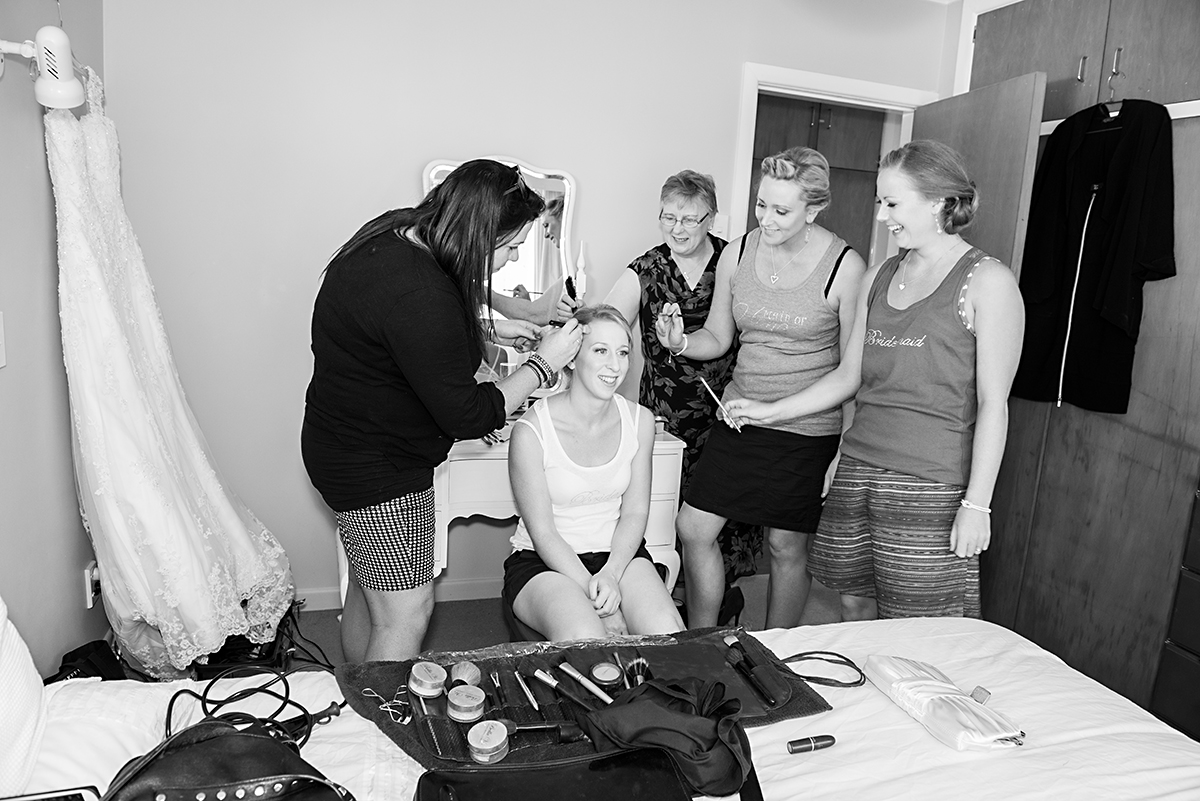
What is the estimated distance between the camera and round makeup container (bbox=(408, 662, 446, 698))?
122cm

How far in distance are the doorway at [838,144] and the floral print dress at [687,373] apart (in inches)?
69.4

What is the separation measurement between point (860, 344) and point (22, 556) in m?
1.81

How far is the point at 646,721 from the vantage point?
1110mm

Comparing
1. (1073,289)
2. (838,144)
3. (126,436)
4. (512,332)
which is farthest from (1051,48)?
(126,436)

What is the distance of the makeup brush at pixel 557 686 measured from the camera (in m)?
1.21

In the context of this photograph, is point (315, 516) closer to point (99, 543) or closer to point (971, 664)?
point (99, 543)

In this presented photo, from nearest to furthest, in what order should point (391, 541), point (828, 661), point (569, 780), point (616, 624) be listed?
point (569, 780) < point (828, 661) < point (391, 541) < point (616, 624)

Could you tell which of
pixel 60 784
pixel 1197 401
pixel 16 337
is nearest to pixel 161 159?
pixel 16 337

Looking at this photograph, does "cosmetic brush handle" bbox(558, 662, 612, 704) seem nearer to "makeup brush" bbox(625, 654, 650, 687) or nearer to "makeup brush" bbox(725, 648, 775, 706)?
"makeup brush" bbox(625, 654, 650, 687)

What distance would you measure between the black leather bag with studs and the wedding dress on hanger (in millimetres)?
1089

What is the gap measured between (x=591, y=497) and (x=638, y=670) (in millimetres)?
710

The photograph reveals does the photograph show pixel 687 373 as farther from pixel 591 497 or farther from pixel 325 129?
pixel 325 129

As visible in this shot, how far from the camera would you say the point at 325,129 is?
8.66 ft

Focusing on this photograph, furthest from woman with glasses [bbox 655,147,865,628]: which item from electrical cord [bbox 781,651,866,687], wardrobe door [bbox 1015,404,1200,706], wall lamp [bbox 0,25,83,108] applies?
wall lamp [bbox 0,25,83,108]
